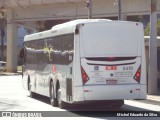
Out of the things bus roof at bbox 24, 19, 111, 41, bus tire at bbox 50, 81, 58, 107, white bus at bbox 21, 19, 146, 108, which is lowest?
bus tire at bbox 50, 81, 58, 107

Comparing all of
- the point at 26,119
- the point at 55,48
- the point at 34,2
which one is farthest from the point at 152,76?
the point at 34,2

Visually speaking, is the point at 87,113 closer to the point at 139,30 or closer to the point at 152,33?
the point at 139,30

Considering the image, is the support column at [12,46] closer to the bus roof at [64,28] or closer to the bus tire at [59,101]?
the bus roof at [64,28]

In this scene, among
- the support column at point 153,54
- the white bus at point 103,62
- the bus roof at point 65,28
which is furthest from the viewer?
the support column at point 153,54

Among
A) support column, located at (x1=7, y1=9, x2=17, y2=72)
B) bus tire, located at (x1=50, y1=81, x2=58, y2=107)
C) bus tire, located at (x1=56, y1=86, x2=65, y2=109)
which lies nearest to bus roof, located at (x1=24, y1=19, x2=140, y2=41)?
bus tire, located at (x1=50, y1=81, x2=58, y2=107)

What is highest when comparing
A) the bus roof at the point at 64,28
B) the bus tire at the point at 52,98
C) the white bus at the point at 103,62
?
the bus roof at the point at 64,28

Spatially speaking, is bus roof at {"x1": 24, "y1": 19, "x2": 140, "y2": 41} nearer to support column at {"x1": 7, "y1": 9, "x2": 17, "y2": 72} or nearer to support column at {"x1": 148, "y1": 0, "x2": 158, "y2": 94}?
support column at {"x1": 148, "y1": 0, "x2": 158, "y2": 94}

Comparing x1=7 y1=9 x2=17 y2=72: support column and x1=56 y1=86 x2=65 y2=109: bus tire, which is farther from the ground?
x1=7 y1=9 x2=17 y2=72: support column

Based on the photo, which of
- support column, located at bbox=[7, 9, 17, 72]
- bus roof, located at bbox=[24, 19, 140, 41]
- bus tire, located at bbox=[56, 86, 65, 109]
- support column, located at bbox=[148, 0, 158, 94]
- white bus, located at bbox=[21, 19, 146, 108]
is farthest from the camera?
support column, located at bbox=[7, 9, 17, 72]

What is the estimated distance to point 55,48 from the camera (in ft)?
66.0

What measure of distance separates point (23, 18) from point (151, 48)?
4073 cm

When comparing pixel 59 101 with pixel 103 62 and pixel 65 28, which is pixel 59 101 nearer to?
pixel 65 28

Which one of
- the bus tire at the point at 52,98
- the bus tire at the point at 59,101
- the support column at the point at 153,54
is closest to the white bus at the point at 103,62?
the bus tire at the point at 59,101

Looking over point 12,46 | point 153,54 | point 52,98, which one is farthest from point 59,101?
point 12,46
